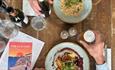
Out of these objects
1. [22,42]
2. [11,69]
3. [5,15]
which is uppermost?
[5,15]

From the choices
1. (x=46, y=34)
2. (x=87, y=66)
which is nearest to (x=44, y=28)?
(x=46, y=34)

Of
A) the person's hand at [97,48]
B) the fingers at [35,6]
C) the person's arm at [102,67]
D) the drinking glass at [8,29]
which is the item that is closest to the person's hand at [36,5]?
the fingers at [35,6]

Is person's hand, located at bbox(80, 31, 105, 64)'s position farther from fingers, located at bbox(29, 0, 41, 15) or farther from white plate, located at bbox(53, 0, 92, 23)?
fingers, located at bbox(29, 0, 41, 15)

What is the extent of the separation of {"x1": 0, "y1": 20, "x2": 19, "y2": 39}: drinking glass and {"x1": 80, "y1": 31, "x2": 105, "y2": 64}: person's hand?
288 millimetres

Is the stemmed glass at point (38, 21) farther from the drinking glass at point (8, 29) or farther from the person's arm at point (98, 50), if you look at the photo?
the person's arm at point (98, 50)

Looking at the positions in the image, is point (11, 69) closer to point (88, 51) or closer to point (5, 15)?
point (5, 15)

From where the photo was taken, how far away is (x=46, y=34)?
1.60m

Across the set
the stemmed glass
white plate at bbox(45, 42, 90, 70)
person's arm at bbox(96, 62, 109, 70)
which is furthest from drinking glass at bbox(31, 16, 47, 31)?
person's arm at bbox(96, 62, 109, 70)

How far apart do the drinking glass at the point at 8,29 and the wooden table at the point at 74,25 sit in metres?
0.04

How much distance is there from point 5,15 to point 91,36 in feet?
1.21

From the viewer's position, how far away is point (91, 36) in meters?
1.59

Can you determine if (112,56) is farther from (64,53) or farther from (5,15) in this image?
(5,15)

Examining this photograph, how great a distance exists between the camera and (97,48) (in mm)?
1594

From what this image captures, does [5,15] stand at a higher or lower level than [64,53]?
higher
